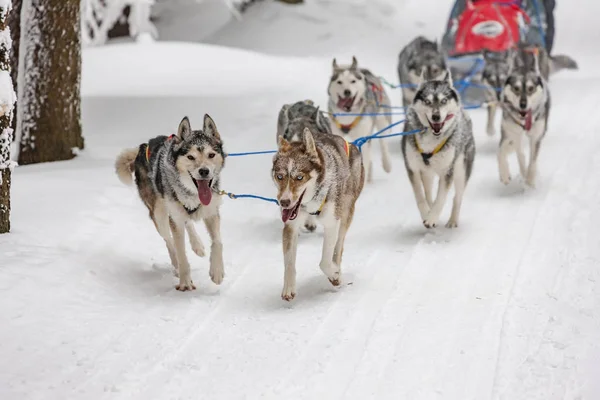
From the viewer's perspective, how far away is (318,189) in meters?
3.99

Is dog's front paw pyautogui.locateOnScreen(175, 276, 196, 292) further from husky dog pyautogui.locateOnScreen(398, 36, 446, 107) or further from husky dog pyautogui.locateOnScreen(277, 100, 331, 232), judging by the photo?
husky dog pyautogui.locateOnScreen(398, 36, 446, 107)

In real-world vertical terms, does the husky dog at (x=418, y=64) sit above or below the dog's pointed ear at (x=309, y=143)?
above

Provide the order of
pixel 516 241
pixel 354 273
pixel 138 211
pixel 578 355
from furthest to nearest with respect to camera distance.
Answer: pixel 138 211
pixel 516 241
pixel 354 273
pixel 578 355

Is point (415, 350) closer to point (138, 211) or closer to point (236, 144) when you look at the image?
point (138, 211)

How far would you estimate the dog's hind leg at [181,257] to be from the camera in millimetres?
4325

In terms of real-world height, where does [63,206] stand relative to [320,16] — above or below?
below

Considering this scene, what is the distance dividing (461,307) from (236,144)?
13.2ft

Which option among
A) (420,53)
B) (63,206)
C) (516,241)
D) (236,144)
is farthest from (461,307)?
(420,53)

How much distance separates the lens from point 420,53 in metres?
8.59

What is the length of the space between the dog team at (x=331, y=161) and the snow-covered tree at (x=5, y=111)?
0.69 m

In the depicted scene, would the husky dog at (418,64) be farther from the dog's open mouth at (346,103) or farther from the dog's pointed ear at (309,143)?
the dog's pointed ear at (309,143)

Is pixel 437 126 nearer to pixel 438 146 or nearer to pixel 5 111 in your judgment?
pixel 438 146

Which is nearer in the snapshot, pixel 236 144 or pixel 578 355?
pixel 578 355

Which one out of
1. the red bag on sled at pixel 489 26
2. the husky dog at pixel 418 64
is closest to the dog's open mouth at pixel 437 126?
the husky dog at pixel 418 64
